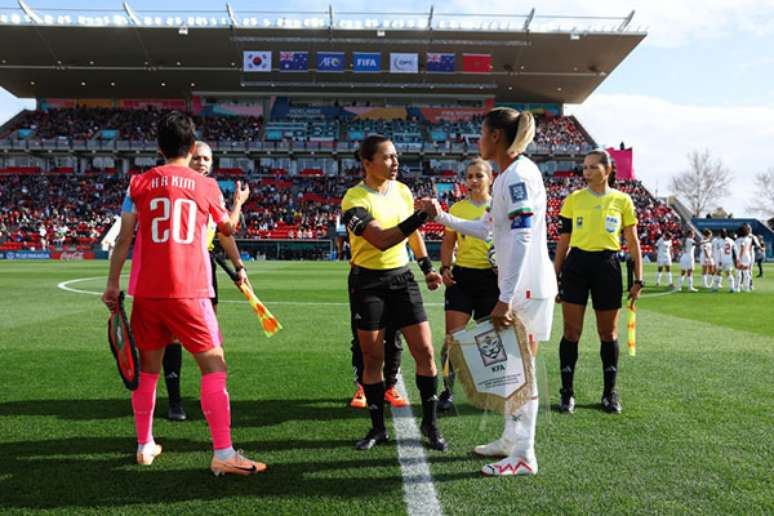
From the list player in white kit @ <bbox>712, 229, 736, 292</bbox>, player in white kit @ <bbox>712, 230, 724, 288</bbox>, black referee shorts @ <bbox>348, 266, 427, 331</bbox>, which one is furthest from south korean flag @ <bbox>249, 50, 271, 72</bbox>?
black referee shorts @ <bbox>348, 266, 427, 331</bbox>

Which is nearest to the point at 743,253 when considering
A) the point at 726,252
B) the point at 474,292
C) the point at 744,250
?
the point at 744,250

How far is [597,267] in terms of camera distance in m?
5.05

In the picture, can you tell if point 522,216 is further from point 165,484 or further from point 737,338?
point 737,338

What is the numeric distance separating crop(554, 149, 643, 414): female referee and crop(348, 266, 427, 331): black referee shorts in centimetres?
170

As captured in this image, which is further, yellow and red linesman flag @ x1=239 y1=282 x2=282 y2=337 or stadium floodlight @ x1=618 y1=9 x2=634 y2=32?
stadium floodlight @ x1=618 y1=9 x2=634 y2=32

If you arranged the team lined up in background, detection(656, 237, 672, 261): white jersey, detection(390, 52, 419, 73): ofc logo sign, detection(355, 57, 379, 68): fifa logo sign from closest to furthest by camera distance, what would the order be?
the team lined up in background < detection(656, 237, 672, 261): white jersey < detection(390, 52, 419, 73): ofc logo sign < detection(355, 57, 379, 68): fifa logo sign

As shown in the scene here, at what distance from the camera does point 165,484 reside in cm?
341

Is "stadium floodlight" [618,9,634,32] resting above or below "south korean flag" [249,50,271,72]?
above

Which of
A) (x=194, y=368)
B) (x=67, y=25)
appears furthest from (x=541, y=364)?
(x=67, y=25)

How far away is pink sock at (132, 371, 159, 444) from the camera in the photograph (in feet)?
12.2

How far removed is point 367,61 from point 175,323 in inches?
1980

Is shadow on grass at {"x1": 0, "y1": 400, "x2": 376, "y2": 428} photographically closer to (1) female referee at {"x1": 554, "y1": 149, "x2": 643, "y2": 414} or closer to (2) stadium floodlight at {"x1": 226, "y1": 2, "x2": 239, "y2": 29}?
(1) female referee at {"x1": 554, "y1": 149, "x2": 643, "y2": 414}

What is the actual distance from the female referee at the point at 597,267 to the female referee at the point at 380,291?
5.27ft

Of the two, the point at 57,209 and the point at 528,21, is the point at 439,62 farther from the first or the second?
the point at 57,209
